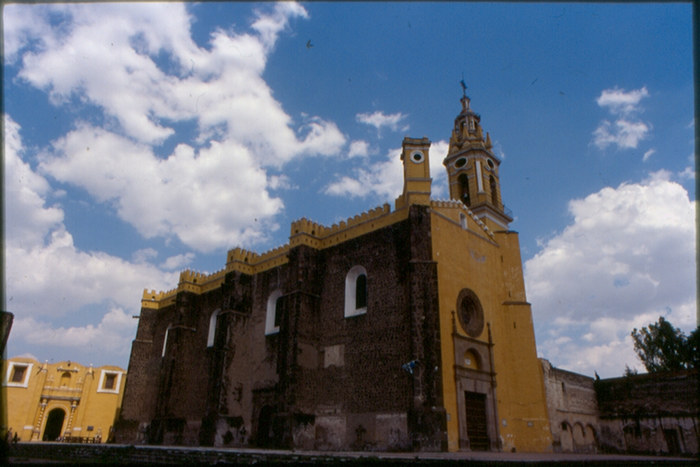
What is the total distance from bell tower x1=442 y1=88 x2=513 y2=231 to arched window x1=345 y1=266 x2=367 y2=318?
8203mm

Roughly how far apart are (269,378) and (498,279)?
449 inches

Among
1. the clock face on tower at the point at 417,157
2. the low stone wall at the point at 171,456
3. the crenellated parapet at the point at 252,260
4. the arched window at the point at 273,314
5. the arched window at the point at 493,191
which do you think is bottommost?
the low stone wall at the point at 171,456

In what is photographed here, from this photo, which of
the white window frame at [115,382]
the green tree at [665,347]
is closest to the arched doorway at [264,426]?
the white window frame at [115,382]

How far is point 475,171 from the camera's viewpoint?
26453 mm

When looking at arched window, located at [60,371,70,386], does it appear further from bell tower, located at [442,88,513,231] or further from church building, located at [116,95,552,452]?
bell tower, located at [442,88,513,231]

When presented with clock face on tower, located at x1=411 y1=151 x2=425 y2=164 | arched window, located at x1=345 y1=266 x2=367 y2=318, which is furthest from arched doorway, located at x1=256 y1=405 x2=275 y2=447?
clock face on tower, located at x1=411 y1=151 x2=425 y2=164

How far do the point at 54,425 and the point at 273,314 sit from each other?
963 inches

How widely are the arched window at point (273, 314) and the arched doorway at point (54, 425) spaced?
22.8m

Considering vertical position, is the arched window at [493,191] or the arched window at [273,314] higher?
the arched window at [493,191]

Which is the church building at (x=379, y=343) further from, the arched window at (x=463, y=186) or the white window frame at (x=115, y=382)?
the white window frame at (x=115, y=382)

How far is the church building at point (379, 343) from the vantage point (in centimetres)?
1648

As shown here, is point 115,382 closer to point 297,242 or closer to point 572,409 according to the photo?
point 297,242

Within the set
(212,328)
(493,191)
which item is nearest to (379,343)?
(212,328)

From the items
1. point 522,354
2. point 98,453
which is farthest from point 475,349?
point 98,453
